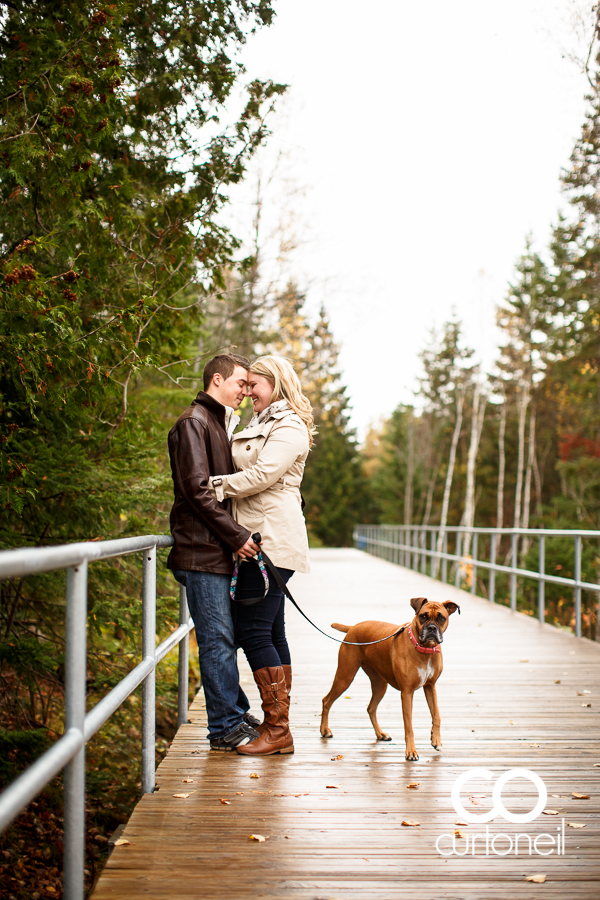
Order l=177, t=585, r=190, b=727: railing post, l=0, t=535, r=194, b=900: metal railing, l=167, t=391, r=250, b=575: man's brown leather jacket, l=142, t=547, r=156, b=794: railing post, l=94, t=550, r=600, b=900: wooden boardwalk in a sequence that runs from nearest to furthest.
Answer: l=0, t=535, r=194, b=900: metal railing
l=94, t=550, r=600, b=900: wooden boardwalk
l=142, t=547, r=156, b=794: railing post
l=167, t=391, r=250, b=575: man's brown leather jacket
l=177, t=585, r=190, b=727: railing post

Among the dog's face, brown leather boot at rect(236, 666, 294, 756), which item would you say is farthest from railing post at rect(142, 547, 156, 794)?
the dog's face

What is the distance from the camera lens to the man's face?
13.0 ft

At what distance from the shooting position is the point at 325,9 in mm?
7617

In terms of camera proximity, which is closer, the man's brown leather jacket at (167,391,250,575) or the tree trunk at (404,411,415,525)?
the man's brown leather jacket at (167,391,250,575)

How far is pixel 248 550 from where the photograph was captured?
142 inches

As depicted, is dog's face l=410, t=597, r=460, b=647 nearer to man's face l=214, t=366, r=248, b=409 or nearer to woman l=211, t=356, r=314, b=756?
woman l=211, t=356, r=314, b=756

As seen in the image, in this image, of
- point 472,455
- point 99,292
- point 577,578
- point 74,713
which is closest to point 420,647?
point 74,713

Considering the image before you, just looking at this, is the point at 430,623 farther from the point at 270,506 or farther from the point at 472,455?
the point at 472,455

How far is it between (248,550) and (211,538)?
218 millimetres

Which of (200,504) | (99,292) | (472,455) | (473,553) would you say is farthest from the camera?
(472,455)

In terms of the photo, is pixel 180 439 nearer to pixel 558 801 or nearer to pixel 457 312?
pixel 558 801

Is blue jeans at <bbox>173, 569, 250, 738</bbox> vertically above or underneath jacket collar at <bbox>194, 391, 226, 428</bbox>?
underneath

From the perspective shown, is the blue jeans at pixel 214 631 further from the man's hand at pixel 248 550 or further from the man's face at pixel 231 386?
the man's face at pixel 231 386

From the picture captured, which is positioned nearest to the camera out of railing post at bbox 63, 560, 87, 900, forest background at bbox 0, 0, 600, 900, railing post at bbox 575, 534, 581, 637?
railing post at bbox 63, 560, 87, 900
